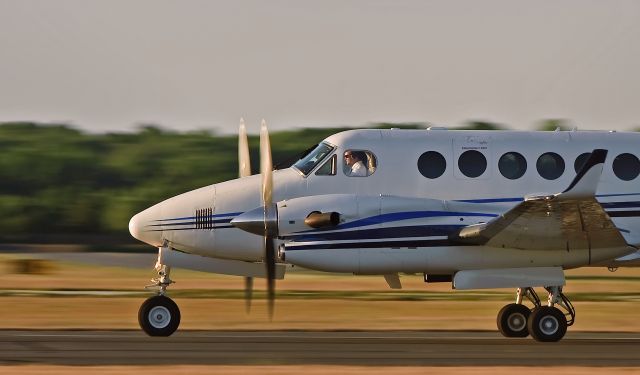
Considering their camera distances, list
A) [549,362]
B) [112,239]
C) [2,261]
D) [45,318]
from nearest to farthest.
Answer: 1. [549,362]
2. [45,318]
3. [2,261]
4. [112,239]

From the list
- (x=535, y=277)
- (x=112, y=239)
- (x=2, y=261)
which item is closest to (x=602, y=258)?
(x=535, y=277)

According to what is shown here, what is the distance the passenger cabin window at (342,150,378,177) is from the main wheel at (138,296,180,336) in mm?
3264

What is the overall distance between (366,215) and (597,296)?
44.0ft

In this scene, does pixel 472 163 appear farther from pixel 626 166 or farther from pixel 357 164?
pixel 626 166

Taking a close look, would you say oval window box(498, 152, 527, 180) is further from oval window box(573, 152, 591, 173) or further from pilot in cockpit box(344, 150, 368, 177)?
pilot in cockpit box(344, 150, 368, 177)

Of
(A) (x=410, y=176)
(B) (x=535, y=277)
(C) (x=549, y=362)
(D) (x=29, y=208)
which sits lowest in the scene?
(C) (x=549, y=362)

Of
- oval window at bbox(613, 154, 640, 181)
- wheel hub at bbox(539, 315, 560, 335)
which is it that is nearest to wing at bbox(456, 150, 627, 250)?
wheel hub at bbox(539, 315, 560, 335)

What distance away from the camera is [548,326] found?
17.0m

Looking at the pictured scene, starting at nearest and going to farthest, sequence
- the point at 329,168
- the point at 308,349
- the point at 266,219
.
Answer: the point at 308,349, the point at 266,219, the point at 329,168

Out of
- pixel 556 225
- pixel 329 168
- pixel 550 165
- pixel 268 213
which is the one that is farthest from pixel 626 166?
pixel 268 213

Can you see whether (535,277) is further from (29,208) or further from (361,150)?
(29,208)

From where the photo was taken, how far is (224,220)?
55.9ft

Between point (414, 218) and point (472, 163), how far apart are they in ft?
4.53

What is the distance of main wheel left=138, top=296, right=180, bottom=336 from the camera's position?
1680 centimetres
